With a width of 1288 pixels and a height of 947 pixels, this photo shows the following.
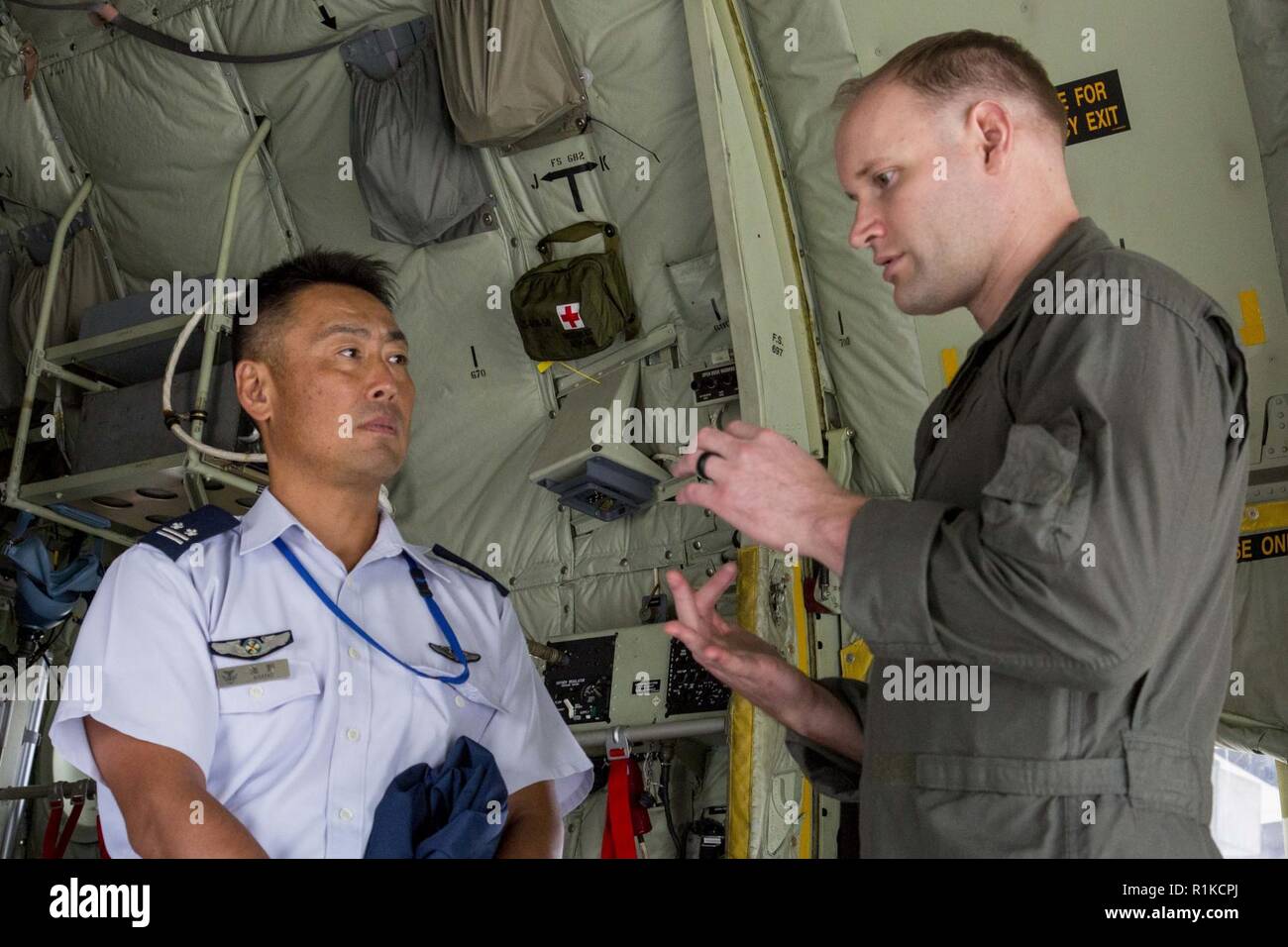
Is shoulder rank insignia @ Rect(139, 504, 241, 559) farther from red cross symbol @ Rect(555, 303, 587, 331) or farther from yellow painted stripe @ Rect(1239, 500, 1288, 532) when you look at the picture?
yellow painted stripe @ Rect(1239, 500, 1288, 532)

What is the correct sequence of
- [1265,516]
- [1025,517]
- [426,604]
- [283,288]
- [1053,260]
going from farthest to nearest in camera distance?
[1265,516] < [283,288] < [426,604] < [1053,260] < [1025,517]

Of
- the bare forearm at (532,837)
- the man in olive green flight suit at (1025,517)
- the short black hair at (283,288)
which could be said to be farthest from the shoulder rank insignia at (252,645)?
the man in olive green flight suit at (1025,517)

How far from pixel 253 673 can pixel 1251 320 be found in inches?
144

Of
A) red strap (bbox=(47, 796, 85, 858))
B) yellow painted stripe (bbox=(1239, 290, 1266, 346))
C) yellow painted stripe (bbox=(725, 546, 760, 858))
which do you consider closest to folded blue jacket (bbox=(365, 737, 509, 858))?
yellow painted stripe (bbox=(725, 546, 760, 858))

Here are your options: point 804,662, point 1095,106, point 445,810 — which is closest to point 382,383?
point 445,810

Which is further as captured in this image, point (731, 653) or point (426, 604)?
point (426, 604)

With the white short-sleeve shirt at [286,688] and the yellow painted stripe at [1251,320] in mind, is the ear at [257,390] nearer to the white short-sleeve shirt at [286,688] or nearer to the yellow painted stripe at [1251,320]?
the white short-sleeve shirt at [286,688]

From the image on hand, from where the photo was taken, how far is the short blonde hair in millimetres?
1834

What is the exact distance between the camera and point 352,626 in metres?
2.29

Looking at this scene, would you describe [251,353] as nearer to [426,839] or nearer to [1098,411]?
[426,839]

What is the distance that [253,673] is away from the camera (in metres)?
2.18

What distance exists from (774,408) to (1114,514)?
2994mm

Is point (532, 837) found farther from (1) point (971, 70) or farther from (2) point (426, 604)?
(1) point (971, 70)

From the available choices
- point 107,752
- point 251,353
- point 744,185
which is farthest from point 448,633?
point 744,185
